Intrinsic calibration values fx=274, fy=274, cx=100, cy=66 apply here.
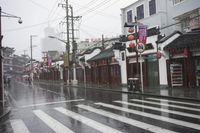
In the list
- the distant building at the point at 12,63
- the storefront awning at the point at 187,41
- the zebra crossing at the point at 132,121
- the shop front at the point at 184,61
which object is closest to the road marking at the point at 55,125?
the zebra crossing at the point at 132,121

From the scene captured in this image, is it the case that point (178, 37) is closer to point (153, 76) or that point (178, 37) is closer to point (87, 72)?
point (153, 76)

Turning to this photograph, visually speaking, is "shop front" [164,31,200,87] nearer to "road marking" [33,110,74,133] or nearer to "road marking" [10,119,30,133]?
"road marking" [33,110,74,133]

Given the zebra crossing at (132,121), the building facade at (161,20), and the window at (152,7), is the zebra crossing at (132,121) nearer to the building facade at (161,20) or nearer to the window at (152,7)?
the building facade at (161,20)

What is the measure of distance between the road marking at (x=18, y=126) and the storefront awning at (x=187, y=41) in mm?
15584

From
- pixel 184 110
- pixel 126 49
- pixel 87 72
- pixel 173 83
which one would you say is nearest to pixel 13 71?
pixel 87 72

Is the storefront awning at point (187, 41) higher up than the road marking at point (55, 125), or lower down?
higher up

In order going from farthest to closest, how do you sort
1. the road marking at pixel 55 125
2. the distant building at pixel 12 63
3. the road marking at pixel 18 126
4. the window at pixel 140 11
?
the distant building at pixel 12 63 < the window at pixel 140 11 < the road marking at pixel 18 126 < the road marking at pixel 55 125

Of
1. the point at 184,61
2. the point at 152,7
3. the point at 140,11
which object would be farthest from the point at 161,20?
the point at 184,61

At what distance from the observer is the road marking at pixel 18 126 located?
1043cm

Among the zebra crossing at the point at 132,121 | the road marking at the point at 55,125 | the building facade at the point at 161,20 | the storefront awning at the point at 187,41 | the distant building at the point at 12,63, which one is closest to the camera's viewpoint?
the zebra crossing at the point at 132,121

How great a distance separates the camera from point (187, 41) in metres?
23.8

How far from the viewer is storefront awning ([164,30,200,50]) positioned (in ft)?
74.0

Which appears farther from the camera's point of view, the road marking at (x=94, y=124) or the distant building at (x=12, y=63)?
the distant building at (x=12, y=63)

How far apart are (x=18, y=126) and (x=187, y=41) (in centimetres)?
1725
